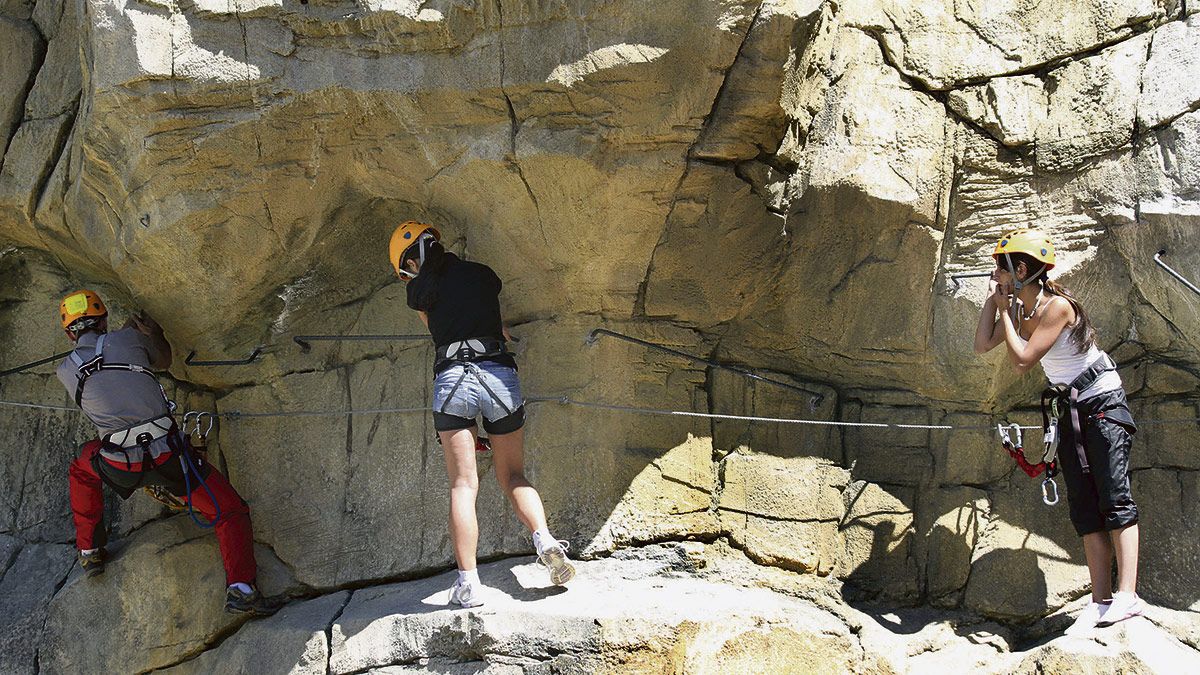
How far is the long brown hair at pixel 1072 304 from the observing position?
5621 mm

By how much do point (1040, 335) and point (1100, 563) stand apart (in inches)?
40.3

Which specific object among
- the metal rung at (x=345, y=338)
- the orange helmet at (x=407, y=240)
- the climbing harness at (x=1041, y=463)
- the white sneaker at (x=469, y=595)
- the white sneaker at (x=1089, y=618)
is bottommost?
the white sneaker at (x=1089, y=618)

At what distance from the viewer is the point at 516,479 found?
5.92m

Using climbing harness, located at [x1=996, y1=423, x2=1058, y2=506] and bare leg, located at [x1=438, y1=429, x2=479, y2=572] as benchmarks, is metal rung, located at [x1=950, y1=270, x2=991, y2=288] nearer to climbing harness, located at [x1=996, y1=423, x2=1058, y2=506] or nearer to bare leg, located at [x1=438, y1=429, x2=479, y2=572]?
climbing harness, located at [x1=996, y1=423, x2=1058, y2=506]

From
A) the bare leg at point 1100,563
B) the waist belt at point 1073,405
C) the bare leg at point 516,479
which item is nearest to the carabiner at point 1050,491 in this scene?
the waist belt at point 1073,405

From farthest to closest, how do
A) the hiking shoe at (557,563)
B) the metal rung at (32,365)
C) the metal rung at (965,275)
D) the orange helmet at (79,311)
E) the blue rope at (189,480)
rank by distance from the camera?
the metal rung at (32,365)
the orange helmet at (79,311)
the blue rope at (189,480)
the metal rung at (965,275)
the hiking shoe at (557,563)

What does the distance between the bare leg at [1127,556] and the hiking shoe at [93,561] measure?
4.80 meters

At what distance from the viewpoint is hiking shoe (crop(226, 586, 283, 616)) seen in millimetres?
6328

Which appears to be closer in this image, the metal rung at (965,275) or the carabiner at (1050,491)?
the carabiner at (1050,491)

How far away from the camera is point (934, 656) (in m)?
6.11

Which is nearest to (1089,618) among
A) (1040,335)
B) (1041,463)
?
(1041,463)

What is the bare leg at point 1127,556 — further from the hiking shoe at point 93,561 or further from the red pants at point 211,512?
the hiking shoe at point 93,561

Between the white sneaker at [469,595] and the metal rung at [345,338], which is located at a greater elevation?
the metal rung at [345,338]

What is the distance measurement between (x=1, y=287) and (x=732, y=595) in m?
4.36
